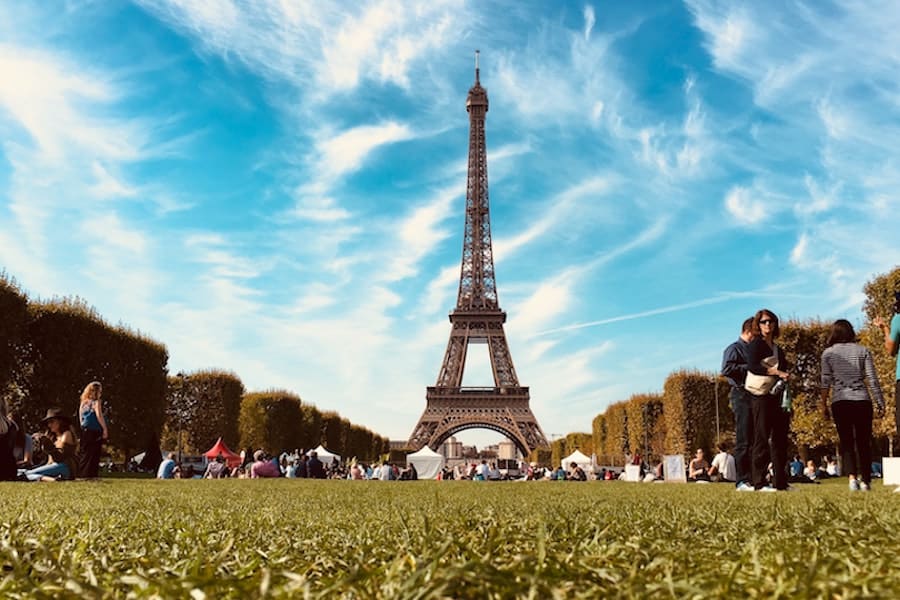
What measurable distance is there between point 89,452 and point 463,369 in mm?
60469

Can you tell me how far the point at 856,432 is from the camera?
29.5 feet

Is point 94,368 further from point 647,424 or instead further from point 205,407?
point 647,424

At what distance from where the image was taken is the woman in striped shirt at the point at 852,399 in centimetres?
884

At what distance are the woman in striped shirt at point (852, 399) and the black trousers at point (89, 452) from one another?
11.2 meters

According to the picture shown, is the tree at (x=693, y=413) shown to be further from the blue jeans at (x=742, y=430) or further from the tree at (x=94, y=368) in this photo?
the blue jeans at (x=742, y=430)

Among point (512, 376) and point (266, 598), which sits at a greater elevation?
point (512, 376)

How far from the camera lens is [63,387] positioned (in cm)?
3162

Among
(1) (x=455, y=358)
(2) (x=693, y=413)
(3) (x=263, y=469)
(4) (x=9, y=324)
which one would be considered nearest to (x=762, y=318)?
(3) (x=263, y=469)

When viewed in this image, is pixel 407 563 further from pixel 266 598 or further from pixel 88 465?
pixel 88 465

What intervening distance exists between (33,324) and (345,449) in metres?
53.8

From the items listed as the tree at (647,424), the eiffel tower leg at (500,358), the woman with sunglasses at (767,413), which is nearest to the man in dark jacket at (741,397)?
the woman with sunglasses at (767,413)

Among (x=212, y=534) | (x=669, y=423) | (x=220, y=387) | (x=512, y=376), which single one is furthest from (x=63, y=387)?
(x=512, y=376)

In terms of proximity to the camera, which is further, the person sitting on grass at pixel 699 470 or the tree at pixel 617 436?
the tree at pixel 617 436

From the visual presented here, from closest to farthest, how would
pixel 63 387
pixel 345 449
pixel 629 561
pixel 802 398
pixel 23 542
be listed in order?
pixel 629 561 → pixel 23 542 → pixel 63 387 → pixel 802 398 → pixel 345 449
